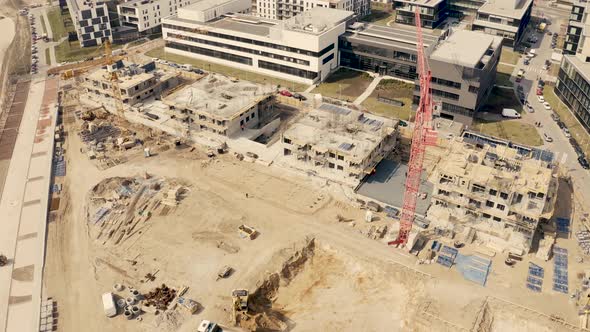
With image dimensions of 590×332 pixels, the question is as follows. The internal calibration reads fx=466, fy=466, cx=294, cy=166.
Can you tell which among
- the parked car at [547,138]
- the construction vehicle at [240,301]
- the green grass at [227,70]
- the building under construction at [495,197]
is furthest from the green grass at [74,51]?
the parked car at [547,138]

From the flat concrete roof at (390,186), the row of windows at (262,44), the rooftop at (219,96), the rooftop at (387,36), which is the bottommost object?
the flat concrete roof at (390,186)

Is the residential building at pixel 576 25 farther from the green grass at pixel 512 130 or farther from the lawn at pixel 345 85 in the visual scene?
the lawn at pixel 345 85

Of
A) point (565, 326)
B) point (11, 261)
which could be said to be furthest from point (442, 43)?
point (11, 261)

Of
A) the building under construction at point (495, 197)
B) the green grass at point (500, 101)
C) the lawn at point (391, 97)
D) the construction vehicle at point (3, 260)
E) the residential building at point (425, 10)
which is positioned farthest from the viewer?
the residential building at point (425, 10)

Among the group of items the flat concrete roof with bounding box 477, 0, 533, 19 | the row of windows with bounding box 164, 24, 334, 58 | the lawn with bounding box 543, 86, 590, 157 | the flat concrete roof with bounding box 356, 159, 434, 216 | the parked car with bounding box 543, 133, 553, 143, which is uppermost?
the flat concrete roof with bounding box 477, 0, 533, 19

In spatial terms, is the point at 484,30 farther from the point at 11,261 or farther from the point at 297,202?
the point at 11,261

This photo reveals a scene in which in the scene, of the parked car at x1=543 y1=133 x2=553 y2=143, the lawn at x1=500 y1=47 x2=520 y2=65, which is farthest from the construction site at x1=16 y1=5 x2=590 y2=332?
the lawn at x1=500 y1=47 x2=520 y2=65

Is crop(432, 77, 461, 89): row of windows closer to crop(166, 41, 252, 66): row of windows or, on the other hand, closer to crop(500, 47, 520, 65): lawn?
crop(500, 47, 520, 65): lawn

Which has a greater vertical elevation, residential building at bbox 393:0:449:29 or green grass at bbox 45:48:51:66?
residential building at bbox 393:0:449:29
